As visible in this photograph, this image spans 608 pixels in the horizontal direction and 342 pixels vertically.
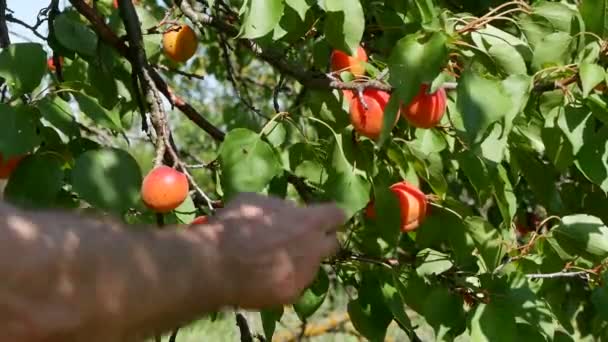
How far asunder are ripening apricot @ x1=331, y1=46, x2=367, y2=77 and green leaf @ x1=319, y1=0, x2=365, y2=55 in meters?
0.05

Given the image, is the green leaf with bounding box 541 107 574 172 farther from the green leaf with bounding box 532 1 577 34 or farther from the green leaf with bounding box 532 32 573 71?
the green leaf with bounding box 532 1 577 34

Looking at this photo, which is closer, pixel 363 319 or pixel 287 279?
pixel 287 279

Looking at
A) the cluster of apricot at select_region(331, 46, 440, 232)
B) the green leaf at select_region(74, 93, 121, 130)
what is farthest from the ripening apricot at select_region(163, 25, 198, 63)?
the green leaf at select_region(74, 93, 121, 130)

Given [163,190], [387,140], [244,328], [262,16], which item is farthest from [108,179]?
[244,328]

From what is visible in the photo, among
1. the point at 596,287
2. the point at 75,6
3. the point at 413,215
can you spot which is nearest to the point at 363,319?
the point at 413,215

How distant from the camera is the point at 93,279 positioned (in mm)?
871

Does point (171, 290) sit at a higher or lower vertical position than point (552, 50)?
higher

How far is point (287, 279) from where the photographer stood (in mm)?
1078

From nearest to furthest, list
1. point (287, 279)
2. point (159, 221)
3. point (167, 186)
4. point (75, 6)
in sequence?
1. point (287, 279)
2. point (167, 186)
3. point (159, 221)
4. point (75, 6)

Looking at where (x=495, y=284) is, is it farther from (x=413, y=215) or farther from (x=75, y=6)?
(x=75, y=6)

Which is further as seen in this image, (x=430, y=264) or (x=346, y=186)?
(x=430, y=264)

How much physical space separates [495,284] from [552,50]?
40cm

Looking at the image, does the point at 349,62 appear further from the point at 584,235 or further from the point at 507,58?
the point at 584,235

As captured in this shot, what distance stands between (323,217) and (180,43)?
1.37m
